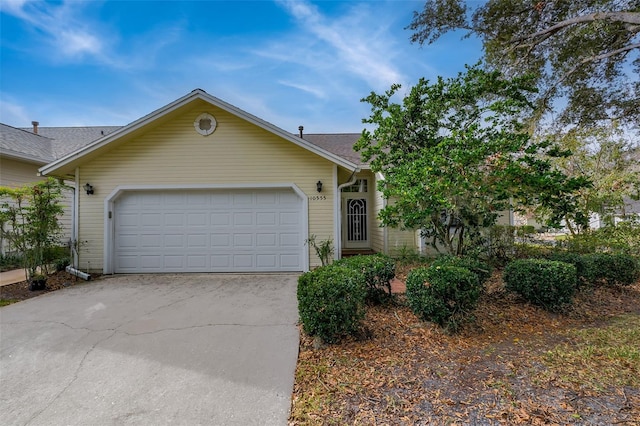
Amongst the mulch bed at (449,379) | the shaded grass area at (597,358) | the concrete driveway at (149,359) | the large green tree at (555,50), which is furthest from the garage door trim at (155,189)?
the large green tree at (555,50)

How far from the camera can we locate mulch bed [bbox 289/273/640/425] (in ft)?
7.24

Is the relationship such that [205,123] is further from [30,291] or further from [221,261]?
[30,291]

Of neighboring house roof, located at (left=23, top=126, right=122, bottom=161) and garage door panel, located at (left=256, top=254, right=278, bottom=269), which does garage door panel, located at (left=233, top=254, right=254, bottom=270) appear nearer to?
garage door panel, located at (left=256, top=254, right=278, bottom=269)

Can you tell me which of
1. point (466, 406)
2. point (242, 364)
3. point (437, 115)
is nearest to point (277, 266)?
point (242, 364)

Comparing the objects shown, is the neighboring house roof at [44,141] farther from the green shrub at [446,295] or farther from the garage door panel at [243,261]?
the green shrub at [446,295]

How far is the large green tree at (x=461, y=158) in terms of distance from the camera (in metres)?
4.34

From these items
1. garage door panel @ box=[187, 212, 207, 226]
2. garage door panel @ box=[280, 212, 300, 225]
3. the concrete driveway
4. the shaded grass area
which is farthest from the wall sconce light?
the shaded grass area

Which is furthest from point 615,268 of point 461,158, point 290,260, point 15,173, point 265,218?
point 15,173

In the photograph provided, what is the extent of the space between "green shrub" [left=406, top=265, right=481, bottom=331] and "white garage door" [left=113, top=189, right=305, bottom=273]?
4.43 m

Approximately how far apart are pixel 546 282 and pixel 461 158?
2.19 meters

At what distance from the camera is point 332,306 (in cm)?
324

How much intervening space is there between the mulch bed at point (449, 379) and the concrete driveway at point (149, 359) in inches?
14.1

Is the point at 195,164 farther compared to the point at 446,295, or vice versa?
the point at 195,164

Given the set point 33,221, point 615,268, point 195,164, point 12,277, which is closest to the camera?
point 615,268
